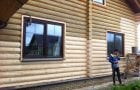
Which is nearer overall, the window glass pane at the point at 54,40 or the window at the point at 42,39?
the window at the point at 42,39

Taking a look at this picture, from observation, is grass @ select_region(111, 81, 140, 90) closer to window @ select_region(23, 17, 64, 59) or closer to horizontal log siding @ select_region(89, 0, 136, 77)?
window @ select_region(23, 17, 64, 59)

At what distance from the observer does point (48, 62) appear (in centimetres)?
984

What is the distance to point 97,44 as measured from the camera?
12.6m

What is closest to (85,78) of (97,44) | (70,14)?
(97,44)

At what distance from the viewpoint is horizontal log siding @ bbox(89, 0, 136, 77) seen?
12453 mm

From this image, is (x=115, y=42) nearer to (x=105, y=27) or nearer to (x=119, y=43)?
(x=119, y=43)

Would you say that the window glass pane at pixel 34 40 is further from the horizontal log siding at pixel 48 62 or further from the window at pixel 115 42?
the window at pixel 115 42

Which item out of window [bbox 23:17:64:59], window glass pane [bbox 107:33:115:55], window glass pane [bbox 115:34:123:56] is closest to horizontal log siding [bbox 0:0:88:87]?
window [bbox 23:17:64:59]

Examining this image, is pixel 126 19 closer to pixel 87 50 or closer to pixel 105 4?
pixel 105 4

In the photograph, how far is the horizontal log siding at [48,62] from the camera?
8375mm

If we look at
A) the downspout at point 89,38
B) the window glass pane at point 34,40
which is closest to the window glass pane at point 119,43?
the downspout at point 89,38

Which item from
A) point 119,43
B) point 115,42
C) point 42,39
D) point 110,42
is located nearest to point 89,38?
point 110,42

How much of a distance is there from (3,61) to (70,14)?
3.82 metres

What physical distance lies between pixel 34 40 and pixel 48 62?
3.33ft
